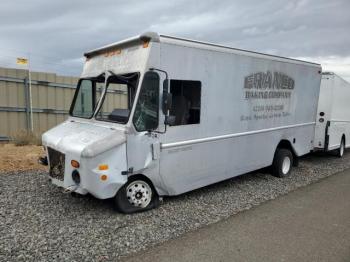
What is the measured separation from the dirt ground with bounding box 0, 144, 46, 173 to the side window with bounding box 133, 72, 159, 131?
4134 millimetres

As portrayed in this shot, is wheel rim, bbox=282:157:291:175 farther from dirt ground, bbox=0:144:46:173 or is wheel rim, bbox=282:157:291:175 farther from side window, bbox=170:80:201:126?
dirt ground, bbox=0:144:46:173

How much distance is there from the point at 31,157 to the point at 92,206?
4089mm

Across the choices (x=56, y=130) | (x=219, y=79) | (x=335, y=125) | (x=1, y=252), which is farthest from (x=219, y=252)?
(x=335, y=125)

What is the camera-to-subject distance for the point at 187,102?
5.48 meters

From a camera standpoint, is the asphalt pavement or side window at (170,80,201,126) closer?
the asphalt pavement

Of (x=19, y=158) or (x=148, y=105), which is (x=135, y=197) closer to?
(x=148, y=105)

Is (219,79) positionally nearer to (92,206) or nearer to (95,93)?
(95,93)

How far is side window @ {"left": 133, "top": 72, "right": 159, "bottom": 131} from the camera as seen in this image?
15.4 feet

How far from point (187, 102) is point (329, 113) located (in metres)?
6.28

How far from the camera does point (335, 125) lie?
10031 millimetres

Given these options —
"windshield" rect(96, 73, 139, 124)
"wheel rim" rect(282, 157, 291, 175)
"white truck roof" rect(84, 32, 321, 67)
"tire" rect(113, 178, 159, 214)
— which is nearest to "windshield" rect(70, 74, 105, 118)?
"windshield" rect(96, 73, 139, 124)

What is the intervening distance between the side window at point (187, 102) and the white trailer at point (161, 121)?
0.02m

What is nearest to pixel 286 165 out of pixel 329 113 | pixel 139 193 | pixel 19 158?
pixel 329 113

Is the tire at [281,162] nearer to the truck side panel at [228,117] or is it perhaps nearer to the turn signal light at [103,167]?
the truck side panel at [228,117]
